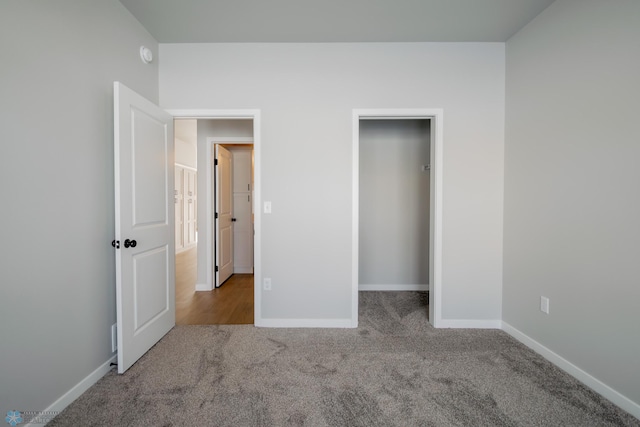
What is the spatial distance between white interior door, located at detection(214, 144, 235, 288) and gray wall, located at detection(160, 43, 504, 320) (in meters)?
1.37

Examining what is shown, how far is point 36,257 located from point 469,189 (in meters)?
3.07

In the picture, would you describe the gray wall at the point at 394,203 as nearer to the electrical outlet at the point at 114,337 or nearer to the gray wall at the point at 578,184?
the gray wall at the point at 578,184

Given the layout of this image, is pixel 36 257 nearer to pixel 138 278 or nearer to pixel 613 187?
pixel 138 278

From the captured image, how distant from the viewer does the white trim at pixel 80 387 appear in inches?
55.9

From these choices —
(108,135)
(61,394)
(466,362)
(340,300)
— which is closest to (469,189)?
(466,362)

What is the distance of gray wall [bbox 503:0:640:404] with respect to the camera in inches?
57.6

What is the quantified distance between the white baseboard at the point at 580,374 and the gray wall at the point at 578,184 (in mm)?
33

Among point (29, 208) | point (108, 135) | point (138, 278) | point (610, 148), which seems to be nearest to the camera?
point (29, 208)

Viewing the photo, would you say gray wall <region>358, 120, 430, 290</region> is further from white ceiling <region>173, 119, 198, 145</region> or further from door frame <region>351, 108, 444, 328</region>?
white ceiling <region>173, 119, 198, 145</region>

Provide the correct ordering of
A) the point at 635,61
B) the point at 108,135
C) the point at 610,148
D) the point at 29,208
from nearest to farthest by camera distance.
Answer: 1. the point at 29,208
2. the point at 635,61
3. the point at 610,148
4. the point at 108,135

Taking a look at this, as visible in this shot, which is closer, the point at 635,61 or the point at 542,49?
the point at 635,61

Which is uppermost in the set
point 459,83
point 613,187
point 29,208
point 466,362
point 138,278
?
point 459,83

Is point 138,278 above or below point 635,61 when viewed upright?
below

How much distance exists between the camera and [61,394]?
4.77 feet
